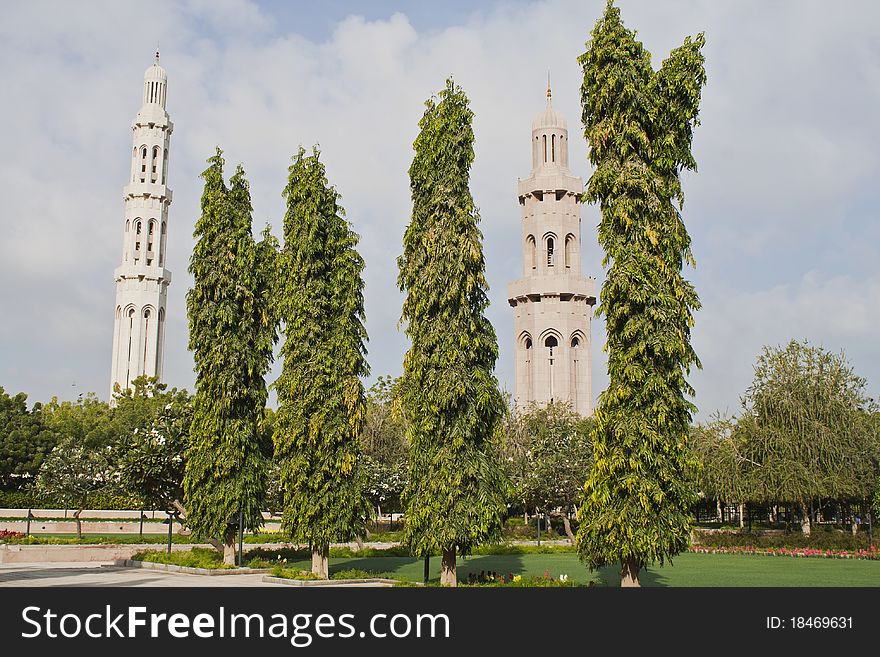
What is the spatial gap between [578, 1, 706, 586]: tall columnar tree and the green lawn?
6150 mm

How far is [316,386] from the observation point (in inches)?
989

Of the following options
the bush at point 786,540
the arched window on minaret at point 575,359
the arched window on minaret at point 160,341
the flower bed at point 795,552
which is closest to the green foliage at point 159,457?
the flower bed at point 795,552

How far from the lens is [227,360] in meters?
27.5

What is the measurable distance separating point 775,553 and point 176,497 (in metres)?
24.9

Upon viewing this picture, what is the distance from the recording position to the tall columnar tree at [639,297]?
17641mm

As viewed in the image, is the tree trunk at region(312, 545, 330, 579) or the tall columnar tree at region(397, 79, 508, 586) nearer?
the tall columnar tree at region(397, 79, 508, 586)

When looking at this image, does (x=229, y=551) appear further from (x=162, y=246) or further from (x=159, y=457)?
(x=162, y=246)

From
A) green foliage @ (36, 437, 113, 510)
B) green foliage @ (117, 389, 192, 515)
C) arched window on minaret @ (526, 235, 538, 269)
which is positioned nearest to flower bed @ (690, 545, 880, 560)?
green foliage @ (117, 389, 192, 515)

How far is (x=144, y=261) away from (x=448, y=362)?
73.7m

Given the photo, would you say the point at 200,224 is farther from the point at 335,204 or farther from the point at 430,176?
the point at 430,176

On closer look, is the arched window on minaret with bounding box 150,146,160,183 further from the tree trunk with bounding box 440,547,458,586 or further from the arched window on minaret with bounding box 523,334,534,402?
the tree trunk with bounding box 440,547,458,586

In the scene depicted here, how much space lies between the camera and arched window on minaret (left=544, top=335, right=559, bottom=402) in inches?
3044

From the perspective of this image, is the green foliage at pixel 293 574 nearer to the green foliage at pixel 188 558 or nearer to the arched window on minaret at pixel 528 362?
the green foliage at pixel 188 558
